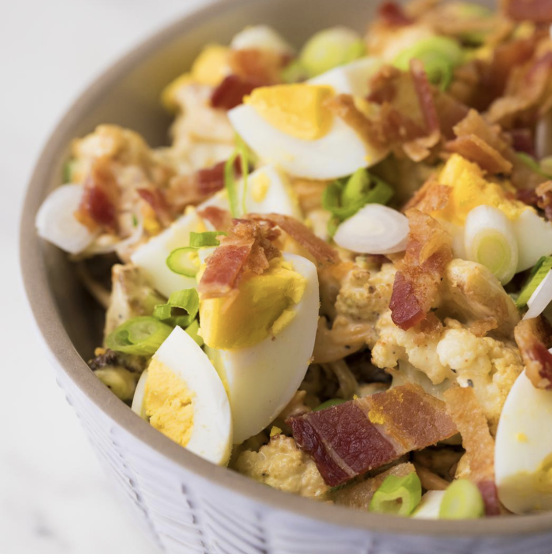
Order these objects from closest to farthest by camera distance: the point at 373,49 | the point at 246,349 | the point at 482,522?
1. the point at 482,522
2. the point at 246,349
3. the point at 373,49

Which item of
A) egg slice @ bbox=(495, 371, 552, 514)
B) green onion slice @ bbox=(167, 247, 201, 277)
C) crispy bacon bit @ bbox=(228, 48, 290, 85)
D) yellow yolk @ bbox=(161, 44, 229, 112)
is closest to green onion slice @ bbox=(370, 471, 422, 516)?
egg slice @ bbox=(495, 371, 552, 514)

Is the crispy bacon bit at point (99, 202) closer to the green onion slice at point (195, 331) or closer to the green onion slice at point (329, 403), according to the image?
the green onion slice at point (195, 331)

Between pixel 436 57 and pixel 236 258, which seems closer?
pixel 236 258

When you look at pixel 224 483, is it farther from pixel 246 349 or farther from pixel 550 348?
pixel 550 348

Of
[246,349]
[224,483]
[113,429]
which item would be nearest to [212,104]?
[246,349]

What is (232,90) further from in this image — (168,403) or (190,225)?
(168,403)

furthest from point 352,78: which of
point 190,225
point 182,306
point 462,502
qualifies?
point 462,502

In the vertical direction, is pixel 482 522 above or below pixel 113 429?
below
